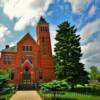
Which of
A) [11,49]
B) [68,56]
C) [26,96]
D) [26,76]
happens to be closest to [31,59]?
[26,76]

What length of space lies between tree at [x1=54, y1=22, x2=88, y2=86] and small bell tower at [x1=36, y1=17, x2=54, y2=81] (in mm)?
12290

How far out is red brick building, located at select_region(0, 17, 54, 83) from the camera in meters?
57.1

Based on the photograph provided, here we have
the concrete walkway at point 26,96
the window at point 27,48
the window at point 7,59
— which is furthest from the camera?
the window at point 27,48

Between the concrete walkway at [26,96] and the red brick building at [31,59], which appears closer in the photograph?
the concrete walkway at [26,96]

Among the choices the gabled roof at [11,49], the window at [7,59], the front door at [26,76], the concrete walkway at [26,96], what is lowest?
the concrete walkway at [26,96]

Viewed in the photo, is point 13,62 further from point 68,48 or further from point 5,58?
point 68,48

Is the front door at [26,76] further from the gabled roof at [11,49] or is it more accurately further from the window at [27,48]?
the gabled roof at [11,49]

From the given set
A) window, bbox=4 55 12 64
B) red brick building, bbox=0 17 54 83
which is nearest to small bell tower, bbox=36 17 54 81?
red brick building, bbox=0 17 54 83

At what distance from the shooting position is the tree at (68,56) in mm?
43688

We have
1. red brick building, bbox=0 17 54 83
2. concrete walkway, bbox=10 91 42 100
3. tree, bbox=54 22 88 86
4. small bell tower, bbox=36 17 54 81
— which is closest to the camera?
concrete walkway, bbox=10 91 42 100

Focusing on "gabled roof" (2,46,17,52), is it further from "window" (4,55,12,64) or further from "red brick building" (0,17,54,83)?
"window" (4,55,12,64)

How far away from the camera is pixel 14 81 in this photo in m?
56.7

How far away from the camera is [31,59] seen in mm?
58812

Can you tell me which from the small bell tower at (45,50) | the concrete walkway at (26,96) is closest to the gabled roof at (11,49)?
the small bell tower at (45,50)
